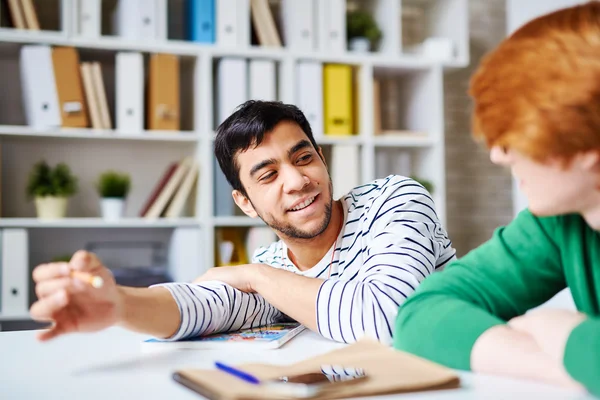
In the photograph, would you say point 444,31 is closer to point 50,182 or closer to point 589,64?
point 50,182

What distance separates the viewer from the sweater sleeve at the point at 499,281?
97 cm

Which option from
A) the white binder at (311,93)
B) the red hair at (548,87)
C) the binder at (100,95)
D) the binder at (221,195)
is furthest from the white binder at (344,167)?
the red hair at (548,87)

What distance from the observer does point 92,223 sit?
114 inches

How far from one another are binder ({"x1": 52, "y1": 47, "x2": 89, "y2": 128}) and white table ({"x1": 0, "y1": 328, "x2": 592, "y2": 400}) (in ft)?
5.83

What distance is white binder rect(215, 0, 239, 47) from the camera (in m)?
3.07

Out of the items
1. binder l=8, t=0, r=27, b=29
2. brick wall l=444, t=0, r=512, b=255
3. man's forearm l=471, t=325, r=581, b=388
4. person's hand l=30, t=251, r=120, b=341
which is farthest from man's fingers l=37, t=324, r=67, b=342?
brick wall l=444, t=0, r=512, b=255

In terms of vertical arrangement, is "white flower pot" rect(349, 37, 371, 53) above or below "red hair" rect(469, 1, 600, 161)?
above

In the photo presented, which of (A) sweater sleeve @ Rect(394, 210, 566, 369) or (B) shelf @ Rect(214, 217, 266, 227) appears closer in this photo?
(A) sweater sleeve @ Rect(394, 210, 566, 369)

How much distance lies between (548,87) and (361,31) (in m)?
2.73

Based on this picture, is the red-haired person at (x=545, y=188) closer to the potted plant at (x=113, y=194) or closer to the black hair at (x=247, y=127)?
the black hair at (x=247, y=127)

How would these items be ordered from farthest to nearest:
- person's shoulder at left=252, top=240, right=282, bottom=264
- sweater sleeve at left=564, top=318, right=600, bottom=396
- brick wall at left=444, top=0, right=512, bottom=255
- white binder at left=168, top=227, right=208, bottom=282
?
brick wall at left=444, top=0, right=512, bottom=255
white binder at left=168, top=227, right=208, bottom=282
person's shoulder at left=252, top=240, right=282, bottom=264
sweater sleeve at left=564, top=318, right=600, bottom=396

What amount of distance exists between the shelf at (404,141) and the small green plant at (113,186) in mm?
1217

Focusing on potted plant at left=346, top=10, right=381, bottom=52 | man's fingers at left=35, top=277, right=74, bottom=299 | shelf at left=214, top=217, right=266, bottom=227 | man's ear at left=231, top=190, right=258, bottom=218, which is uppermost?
potted plant at left=346, top=10, right=381, bottom=52

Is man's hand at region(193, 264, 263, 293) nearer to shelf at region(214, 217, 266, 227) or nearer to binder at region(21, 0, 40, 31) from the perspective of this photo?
shelf at region(214, 217, 266, 227)
